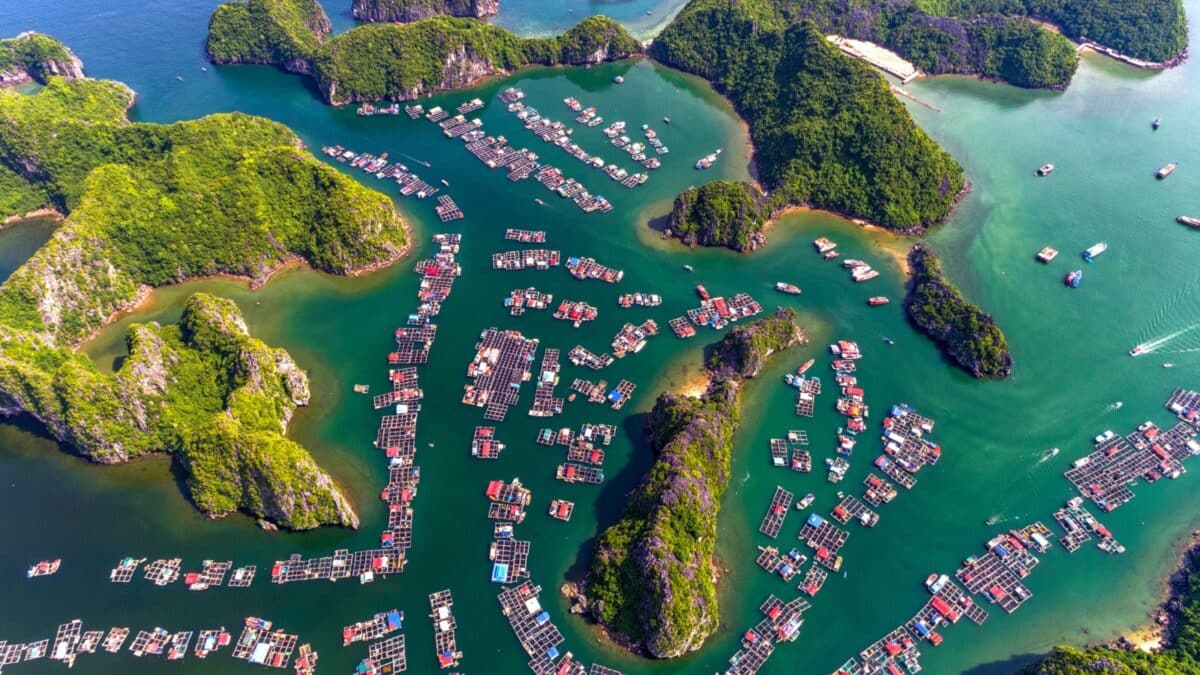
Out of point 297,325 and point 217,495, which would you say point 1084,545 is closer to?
point 217,495

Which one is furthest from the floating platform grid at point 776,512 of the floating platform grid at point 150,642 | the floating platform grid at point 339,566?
the floating platform grid at point 150,642

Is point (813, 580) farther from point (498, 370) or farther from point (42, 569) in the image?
point (42, 569)

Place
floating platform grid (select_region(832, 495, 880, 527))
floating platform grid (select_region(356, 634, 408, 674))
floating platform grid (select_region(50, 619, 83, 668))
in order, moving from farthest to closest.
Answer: floating platform grid (select_region(832, 495, 880, 527)) < floating platform grid (select_region(50, 619, 83, 668)) < floating platform grid (select_region(356, 634, 408, 674))

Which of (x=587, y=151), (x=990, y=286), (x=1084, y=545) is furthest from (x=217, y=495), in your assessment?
(x=990, y=286)

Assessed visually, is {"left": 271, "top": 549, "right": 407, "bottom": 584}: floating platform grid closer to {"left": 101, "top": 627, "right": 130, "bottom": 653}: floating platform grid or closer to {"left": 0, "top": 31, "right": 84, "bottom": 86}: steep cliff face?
{"left": 101, "top": 627, "right": 130, "bottom": 653}: floating platform grid

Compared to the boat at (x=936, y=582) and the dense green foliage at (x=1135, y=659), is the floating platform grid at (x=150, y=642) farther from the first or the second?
the dense green foliage at (x=1135, y=659)

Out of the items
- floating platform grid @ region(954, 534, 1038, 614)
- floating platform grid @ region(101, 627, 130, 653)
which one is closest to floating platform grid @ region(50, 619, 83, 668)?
floating platform grid @ region(101, 627, 130, 653)
